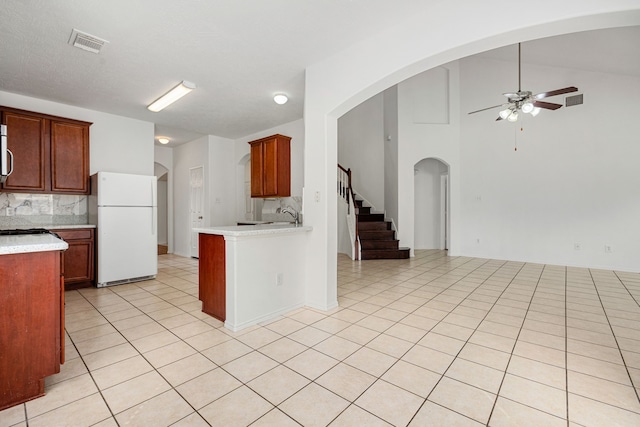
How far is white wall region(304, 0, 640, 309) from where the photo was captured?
181cm

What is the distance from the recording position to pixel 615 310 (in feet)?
10.3

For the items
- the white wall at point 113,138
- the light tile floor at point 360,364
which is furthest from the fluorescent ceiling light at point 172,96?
the light tile floor at point 360,364

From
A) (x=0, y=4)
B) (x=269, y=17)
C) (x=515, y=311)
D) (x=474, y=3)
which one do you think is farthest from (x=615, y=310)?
(x=0, y=4)

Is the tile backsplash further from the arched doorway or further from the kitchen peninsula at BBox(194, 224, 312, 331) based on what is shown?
the arched doorway

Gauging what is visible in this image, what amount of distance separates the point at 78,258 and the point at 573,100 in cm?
906

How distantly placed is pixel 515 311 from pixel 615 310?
1137 mm

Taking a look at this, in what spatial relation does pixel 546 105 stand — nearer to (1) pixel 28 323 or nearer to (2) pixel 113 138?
(1) pixel 28 323

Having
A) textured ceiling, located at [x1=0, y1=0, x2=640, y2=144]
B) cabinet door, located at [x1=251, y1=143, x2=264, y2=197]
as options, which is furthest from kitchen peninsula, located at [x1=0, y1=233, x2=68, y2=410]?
cabinet door, located at [x1=251, y1=143, x2=264, y2=197]

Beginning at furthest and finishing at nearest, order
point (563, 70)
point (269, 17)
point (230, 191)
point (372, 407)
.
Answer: point (230, 191), point (563, 70), point (269, 17), point (372, 407)

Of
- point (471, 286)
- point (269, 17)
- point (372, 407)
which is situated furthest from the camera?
point (471, 286)

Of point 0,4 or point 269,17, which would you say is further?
point 269,17

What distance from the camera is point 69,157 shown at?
13.8 feet

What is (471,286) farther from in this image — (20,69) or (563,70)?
(20,69)

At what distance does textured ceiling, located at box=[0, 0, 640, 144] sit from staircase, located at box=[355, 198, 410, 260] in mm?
3578
